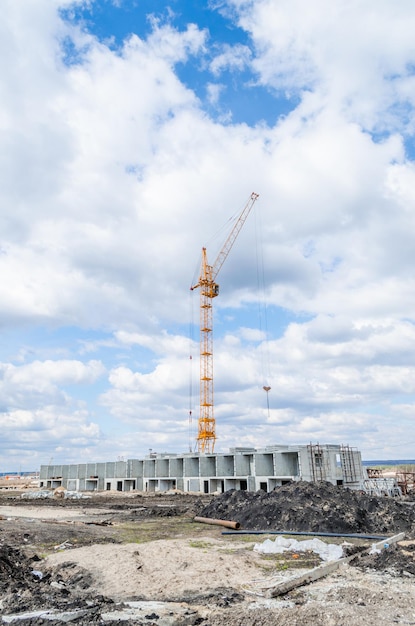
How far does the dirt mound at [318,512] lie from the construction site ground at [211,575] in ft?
0.22

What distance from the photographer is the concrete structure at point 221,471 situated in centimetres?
4694

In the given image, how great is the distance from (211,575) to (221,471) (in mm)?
45734

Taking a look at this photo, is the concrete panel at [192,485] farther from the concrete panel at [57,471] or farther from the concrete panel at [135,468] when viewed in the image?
the concrete panel at [57,471]

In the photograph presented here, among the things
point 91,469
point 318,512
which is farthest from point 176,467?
point 318,512

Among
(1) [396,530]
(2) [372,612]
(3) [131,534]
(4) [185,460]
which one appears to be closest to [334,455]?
(4) [185,460]

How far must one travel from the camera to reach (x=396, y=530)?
21281mm

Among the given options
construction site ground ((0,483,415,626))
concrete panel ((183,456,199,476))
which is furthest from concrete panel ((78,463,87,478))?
construction site ground ((0,483,415,626))

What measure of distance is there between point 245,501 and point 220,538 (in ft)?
21.8

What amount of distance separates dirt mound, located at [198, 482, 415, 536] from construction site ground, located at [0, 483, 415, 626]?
7 cm

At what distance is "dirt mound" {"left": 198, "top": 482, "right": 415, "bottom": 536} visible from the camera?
21.3 metres

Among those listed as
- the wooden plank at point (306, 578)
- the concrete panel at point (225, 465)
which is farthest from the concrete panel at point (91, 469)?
the wooden plank at point (306, 578)

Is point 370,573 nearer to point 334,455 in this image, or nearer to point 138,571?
point 138,571

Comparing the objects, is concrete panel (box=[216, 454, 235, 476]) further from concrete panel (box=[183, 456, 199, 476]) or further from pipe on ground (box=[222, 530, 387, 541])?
pipe on ground (box=[222, 530, 387, 541])

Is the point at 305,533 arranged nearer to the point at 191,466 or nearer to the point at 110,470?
the point at 191,466
